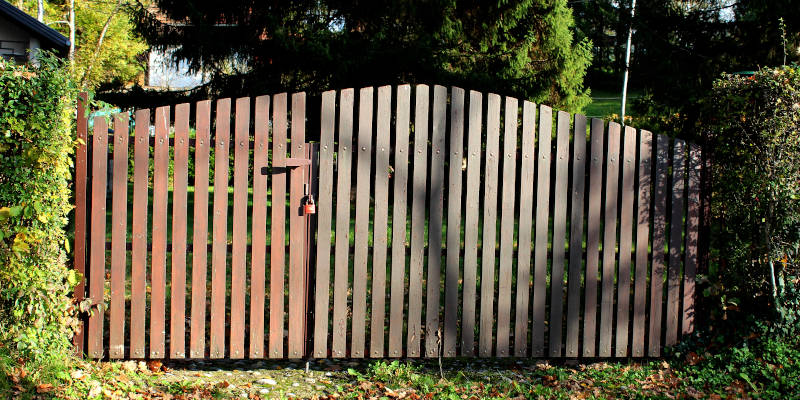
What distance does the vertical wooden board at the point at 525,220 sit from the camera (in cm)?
507

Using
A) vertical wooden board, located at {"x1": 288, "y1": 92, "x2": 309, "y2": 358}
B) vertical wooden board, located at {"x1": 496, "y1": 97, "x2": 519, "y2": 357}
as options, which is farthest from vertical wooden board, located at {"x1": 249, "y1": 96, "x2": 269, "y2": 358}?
vertical wooden board, located at {"x1": 496, "y1": 97, "x2": 519, "y2": 357}

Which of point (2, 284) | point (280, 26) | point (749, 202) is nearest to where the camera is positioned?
point (2, 284)

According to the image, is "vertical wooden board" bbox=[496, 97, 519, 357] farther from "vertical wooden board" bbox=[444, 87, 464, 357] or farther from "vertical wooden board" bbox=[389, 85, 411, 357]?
"vertical wooden board" bbox=[389, 85, 411, 357]

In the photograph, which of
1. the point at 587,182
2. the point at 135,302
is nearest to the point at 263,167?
the point at 135,302

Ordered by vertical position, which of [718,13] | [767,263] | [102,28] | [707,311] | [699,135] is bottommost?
[707,311]

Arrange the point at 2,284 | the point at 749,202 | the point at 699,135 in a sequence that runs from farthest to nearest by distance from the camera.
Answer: the point at 699,135 < the point at 749,202 < the point at 2,284

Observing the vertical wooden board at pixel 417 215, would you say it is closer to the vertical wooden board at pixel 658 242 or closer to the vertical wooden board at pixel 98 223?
the vertical wooden board at pixel 658 242

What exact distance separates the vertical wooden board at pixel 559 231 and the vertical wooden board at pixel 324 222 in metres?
1.61

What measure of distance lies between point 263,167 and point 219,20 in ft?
24.6

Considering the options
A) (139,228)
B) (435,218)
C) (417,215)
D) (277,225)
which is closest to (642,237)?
(435,218)

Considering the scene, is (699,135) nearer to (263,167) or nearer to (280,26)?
(263,167)

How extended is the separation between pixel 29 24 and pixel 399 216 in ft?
27.3

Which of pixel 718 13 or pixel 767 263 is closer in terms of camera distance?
pixel 767 263

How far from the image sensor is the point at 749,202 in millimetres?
5219
